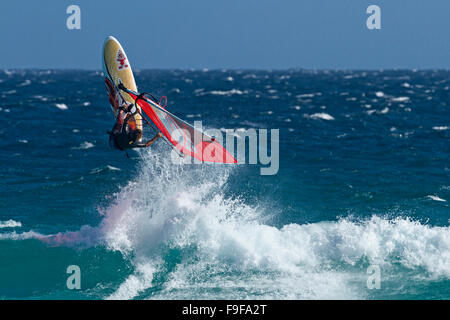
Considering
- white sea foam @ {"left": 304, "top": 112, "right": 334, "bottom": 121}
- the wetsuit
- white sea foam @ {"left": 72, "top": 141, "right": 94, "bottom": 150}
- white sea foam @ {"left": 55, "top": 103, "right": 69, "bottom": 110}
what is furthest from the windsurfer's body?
white sea foam @ {"left": 55, "top": 103, "right": 69, "bottom": 110}

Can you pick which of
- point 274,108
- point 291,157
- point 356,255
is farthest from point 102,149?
point 274,108

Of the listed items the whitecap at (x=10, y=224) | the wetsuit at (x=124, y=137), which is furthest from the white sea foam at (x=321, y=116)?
A: the wetsuit at (x=124, y=137)

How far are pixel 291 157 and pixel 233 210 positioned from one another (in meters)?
10.3

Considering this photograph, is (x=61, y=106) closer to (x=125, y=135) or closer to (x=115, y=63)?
(x=115, y=63)

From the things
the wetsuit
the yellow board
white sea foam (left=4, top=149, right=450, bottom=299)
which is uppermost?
the yellow board

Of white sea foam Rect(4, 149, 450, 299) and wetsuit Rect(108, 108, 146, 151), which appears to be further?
white sea foam Rect(4, 149, 450, 299)

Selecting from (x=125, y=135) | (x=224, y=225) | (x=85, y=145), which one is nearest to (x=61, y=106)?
(x=85, y=145)

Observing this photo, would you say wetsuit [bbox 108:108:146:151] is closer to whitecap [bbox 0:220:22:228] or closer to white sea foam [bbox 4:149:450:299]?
white sea foam [bbox 4:149:450:299]

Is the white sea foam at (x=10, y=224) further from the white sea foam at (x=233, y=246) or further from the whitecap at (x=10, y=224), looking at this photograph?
the white sea foam at (x=233, y=246)

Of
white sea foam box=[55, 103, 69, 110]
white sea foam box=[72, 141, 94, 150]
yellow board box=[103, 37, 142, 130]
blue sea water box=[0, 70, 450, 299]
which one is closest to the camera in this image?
blue sea water box=[0, 70, 450, 299]

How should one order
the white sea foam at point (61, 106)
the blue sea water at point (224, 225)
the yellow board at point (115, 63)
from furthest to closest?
the white sea foam at point (61, 106) → the yellow board at point (115, 63) → the blue sea water at point (224, 225)

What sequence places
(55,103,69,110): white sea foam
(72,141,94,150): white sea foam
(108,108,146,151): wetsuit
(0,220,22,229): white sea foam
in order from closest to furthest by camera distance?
(108,108,146,151): wetsuit, (0,220,22,229): white sea foam, (72,141,94,150): white sea foam, (55,103,69,110): white sea foam

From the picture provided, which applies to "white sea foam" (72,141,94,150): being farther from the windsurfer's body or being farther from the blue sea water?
the windsurfer's body

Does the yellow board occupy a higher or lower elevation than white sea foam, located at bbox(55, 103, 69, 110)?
higher
